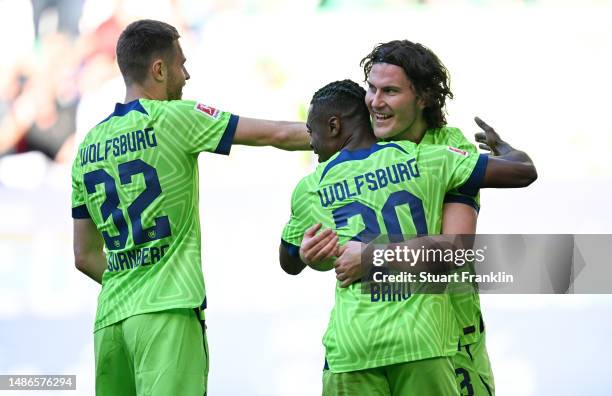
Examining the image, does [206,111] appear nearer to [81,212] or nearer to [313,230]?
[81,212]

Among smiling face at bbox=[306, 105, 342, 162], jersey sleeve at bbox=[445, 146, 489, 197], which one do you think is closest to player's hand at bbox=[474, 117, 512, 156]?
jersey sleeve at bbox=[445, 146, 489, 197]

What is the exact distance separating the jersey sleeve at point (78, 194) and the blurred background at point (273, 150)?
113 inches

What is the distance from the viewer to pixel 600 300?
7215mm

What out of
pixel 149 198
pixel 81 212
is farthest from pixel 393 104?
pixel 81 212

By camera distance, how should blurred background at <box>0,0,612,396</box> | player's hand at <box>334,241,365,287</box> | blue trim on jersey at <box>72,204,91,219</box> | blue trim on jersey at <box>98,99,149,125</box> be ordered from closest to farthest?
player's hand at <box>334,241,365,287</box> < blue trim on jersey at <box>98,99,149,125</box> < blue trim on jersey at <box>72,204,91,219</box> < blurred background at <box>0,0,612,396</box>

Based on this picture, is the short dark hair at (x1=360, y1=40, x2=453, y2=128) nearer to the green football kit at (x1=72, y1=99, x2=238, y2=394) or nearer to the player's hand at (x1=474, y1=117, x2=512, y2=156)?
the player's hand at (x1=474, y1=117, x2=512, y2=156)

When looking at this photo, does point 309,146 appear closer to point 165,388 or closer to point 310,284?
point 165,388

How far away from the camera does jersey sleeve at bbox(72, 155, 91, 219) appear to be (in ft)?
14.4

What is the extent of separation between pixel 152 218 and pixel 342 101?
0.78 m

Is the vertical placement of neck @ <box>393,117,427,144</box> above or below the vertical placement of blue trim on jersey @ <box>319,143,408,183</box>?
above

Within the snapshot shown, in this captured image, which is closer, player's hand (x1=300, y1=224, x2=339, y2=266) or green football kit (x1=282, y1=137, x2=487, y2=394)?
green football kit (x1=282, y1=137, x2=487, y2=394)

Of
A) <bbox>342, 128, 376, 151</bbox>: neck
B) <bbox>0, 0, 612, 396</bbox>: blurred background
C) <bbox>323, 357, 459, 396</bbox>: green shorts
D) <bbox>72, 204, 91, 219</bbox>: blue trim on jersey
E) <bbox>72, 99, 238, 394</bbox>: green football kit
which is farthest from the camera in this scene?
<bbox>0, 0, 612, 396</bbox>: blurred background

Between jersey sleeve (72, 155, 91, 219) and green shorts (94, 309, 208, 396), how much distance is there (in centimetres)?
50

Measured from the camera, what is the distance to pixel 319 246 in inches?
149
